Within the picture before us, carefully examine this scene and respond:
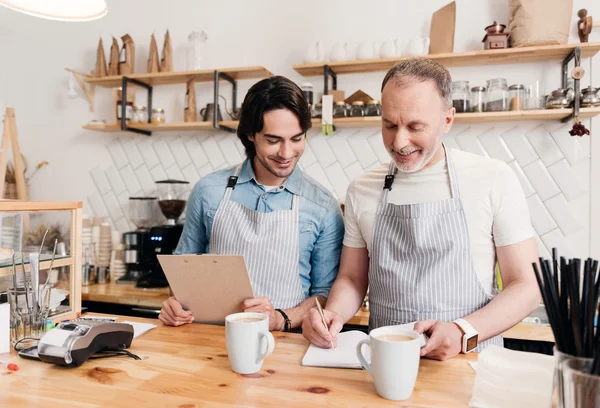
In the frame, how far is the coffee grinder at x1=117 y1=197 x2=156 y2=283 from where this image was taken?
3010mm

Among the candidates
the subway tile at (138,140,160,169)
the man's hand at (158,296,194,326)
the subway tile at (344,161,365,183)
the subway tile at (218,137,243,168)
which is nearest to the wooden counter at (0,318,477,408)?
the man's hand at (158,296,194,326)

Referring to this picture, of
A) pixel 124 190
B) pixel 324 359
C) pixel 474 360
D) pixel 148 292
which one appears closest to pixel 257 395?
pixel 324 359

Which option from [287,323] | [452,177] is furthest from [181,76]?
[452,177]

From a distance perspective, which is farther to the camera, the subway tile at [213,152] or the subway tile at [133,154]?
the subway tile at [133,154]

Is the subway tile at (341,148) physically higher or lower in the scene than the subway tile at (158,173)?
higher

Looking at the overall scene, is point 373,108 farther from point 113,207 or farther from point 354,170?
point 113,207

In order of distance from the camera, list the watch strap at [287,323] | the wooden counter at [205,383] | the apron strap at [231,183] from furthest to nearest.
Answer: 1. the apron strap at [231,183]
2. the watch strap at [287,323]
3. the wooden counter at [205,383]

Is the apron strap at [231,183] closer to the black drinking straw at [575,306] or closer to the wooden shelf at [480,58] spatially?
the wooden shelf at [480,58]

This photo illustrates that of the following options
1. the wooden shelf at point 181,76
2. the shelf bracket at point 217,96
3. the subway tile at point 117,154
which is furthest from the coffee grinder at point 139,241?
the wooden shelf at point 181,76

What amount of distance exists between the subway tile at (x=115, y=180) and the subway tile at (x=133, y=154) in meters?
0.14

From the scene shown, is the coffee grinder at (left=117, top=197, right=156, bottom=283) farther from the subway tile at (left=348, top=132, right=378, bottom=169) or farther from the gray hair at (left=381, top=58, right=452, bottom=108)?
the gray hair at (left=381, top=58, right=452, bottom=108)

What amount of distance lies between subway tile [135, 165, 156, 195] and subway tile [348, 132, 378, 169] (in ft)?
4.79

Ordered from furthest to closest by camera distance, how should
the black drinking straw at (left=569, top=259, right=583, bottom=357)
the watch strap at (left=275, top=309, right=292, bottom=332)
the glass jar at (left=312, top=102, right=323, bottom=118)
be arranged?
the glass jar at (left=312, top=102, right=323, bottom=118), the watch strap at (left=275, top=309, right=292, bottom=332), the black drinking straw at (left=569, top=259, right=583, bottom=357)

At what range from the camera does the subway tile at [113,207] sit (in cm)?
354
